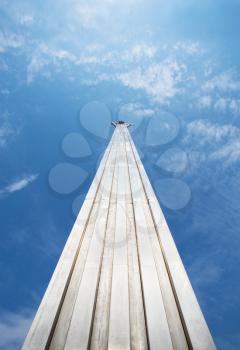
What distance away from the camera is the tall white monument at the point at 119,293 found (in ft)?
6.39

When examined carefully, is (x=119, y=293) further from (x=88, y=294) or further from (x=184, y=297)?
(x=184, y=297)

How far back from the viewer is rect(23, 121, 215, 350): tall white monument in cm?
195

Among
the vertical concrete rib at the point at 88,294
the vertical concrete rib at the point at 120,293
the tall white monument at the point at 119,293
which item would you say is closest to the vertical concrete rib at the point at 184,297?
the tall white monument at the point at 119,293

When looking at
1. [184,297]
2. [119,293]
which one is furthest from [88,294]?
[184,297]

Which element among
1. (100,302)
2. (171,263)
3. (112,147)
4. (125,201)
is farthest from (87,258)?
(112,147)

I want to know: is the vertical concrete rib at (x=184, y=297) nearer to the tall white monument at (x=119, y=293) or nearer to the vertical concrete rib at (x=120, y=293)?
the tall white monument at (x=119, y=293)

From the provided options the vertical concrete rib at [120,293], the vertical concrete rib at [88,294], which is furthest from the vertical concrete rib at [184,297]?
the vertical concrete rib at [88,294]

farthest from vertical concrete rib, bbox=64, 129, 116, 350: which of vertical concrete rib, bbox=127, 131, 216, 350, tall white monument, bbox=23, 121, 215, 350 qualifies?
vertical concrete rib, bbox=127, 131, 216, 350

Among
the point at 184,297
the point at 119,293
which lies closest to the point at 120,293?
the point at 119,293

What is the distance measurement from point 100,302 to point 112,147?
546cm

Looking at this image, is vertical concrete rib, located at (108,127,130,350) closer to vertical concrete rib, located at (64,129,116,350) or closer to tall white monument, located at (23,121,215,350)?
tall white monument, located at (23,121,215,350)

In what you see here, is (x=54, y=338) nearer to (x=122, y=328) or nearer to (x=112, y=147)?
(x=122, y=328)

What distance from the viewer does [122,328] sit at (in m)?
2.04

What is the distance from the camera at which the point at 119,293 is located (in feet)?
7.97
